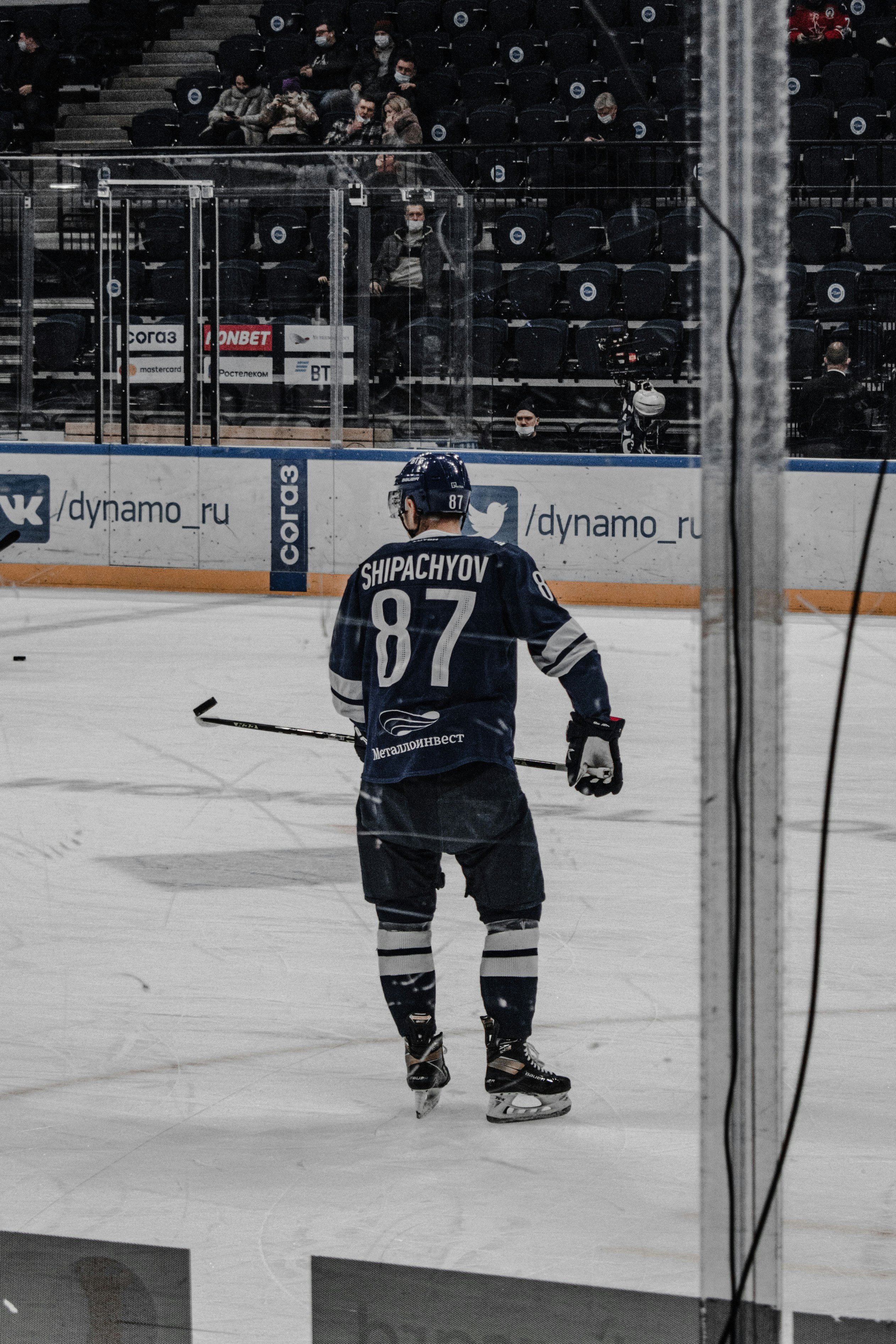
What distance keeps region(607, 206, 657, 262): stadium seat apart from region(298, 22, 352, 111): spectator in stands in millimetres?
3080

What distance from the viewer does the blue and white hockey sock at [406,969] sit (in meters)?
2.68

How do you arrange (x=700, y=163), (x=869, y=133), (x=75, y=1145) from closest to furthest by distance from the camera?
(x=700, y=163)
(x=75, y=1145)
(x=869, y=133)

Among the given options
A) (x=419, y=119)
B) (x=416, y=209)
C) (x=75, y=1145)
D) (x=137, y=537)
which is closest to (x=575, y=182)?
(x=416, y=209)

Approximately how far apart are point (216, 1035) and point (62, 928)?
2.56 ft

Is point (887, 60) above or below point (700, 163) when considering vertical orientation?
above

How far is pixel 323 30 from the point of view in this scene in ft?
41.0

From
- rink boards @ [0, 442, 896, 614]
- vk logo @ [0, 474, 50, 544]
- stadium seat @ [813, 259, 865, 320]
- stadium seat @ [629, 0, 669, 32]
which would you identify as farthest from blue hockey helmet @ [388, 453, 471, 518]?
vk logo @ [0, 474, 50, 544]

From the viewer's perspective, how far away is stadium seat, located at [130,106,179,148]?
13.4m

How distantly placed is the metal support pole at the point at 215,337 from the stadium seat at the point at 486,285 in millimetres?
1500

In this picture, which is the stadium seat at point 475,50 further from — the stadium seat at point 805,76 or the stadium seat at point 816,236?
the stadium seat at point 816,236

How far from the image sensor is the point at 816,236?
8.60 m

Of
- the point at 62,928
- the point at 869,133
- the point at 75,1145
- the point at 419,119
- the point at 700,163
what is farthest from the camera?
the point at 419,119

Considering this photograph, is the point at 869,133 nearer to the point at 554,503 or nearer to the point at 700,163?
the point at 554,503

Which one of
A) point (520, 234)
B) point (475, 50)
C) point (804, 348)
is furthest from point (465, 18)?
point (804, 348)
